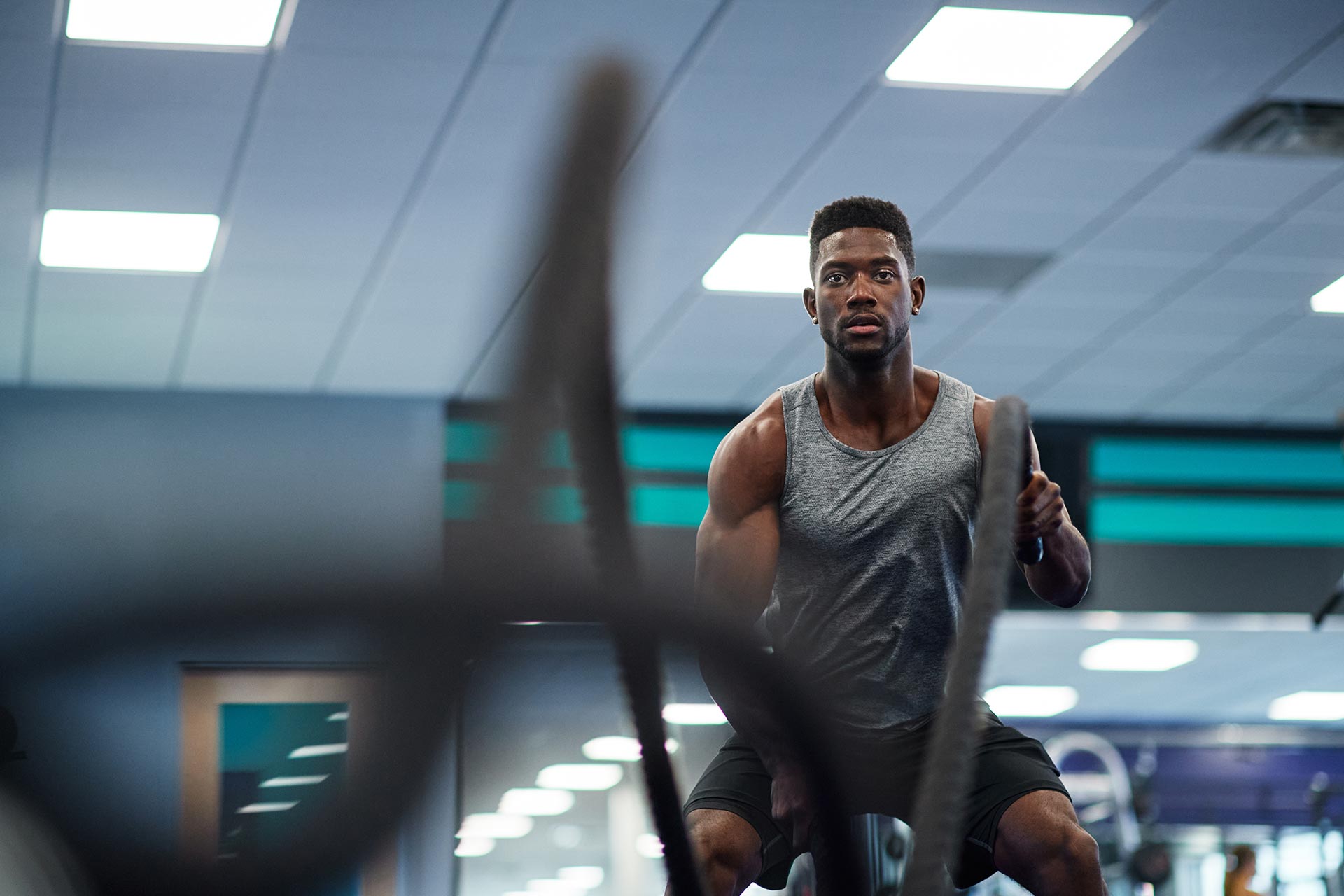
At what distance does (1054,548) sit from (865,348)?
26 centimetres

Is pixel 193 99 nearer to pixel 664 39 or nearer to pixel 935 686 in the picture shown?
pixel 664 39

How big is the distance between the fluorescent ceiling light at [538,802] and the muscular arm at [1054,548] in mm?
5675

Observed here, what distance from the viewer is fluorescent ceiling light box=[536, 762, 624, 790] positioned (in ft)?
23.9


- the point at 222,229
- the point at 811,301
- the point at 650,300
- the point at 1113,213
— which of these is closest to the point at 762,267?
the point at 650,300

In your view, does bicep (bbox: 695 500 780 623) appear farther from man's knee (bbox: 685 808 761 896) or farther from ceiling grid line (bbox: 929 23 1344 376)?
ceiling grid line (bbox: 929 23 1344 376)

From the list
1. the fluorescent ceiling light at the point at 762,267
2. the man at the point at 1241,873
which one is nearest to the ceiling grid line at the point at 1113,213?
the fluorescent ceiling light at the point at 762,267

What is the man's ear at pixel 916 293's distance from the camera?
60.4 inches

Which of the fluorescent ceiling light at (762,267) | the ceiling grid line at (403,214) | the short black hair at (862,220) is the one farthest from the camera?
the fluorescent ceiling light at (762,267)

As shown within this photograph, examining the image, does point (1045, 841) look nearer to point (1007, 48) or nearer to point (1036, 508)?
point (1036, 508)

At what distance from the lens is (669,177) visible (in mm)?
3920

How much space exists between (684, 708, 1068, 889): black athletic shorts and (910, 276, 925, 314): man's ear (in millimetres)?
419

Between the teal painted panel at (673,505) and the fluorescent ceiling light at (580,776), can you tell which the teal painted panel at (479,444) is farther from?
the fluorescent ceiling light at (580,776)

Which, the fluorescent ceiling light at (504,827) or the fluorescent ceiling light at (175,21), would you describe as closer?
the fluorescent ceiling light at (175,21)

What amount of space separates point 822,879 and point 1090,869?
770 mm
